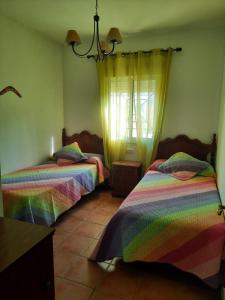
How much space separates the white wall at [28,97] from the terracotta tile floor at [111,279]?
153 cm

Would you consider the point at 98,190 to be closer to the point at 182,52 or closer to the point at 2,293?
the point at 182,52

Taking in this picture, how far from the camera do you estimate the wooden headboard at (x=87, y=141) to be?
13.3 ft

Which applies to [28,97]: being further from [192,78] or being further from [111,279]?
[111,279]

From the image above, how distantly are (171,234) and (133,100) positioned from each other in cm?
237

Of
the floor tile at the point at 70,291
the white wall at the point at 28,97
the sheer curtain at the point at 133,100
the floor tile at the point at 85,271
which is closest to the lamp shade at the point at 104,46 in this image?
the sheer curtain at the point at 133,100

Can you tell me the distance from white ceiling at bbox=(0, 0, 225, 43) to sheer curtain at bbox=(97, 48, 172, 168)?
46 centimetres

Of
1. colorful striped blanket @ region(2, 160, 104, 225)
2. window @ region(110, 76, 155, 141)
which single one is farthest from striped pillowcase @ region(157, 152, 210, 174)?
colorful striped blanket @ region(2, 160, 104, 225)

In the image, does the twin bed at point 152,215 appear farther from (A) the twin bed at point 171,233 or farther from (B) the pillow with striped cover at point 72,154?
(B) the pillow with striped cover at point 72,154

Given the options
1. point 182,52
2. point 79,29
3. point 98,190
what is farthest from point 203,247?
point 79,29

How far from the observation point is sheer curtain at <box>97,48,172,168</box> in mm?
3486

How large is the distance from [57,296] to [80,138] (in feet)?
9.24

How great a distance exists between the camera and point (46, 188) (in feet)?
8.47

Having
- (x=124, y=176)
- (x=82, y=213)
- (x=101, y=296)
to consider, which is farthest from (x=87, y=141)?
(x=101, y=296)

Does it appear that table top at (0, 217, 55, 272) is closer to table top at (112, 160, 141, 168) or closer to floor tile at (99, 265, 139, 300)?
floor tile at (99, 265, 139, 300)
